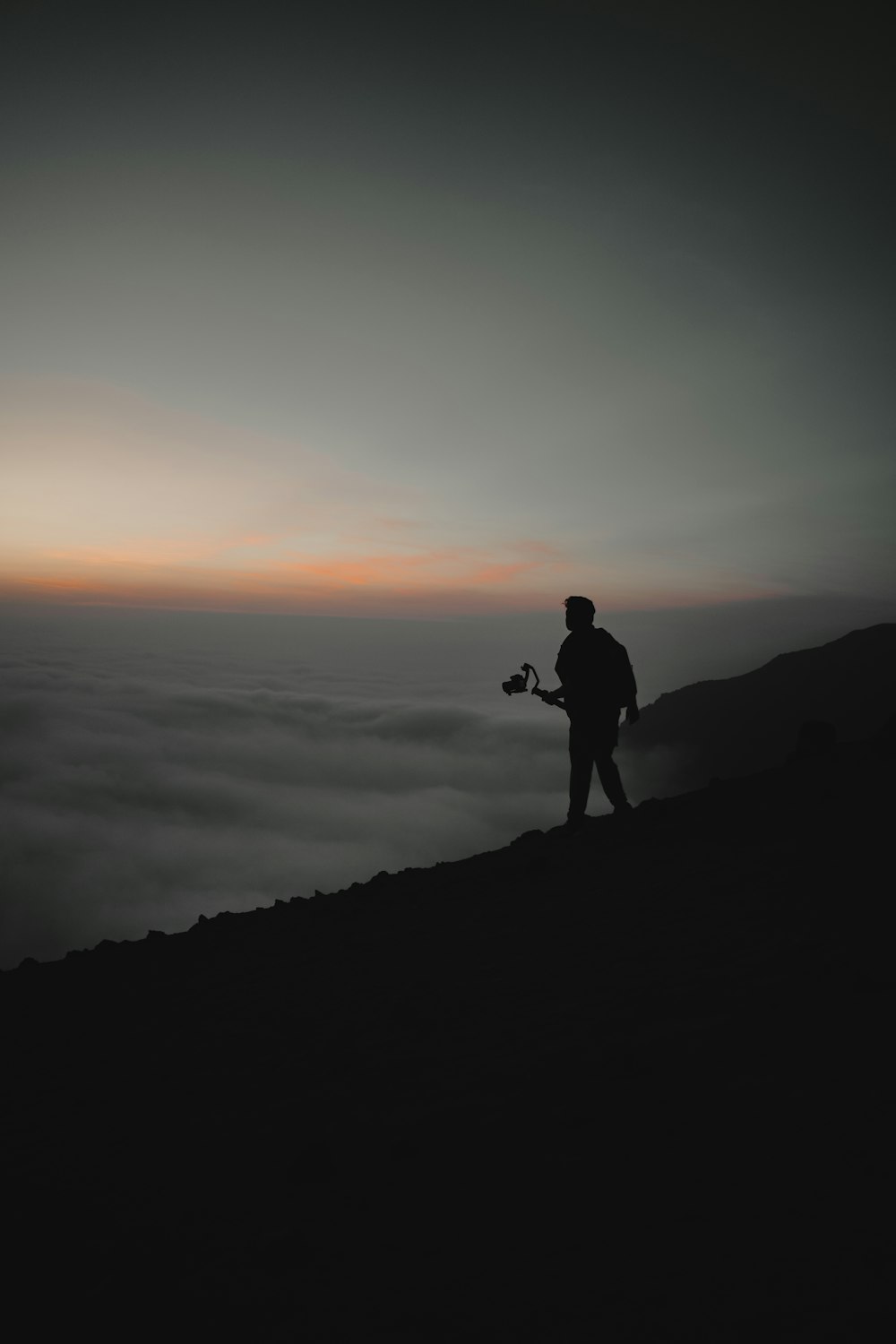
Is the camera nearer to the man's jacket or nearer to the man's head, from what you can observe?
the man's jacket

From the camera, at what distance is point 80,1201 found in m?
2.69

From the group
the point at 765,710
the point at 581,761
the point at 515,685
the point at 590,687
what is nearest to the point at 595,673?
the point at 590,687

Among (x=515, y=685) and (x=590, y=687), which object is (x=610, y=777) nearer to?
(x=590, y=687)

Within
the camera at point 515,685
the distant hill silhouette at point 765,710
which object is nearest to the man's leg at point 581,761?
the camera at point 515,685

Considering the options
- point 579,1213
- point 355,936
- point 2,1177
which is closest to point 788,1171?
point 579,1213

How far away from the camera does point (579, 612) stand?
7410 mm

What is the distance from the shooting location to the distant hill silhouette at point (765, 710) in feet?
274

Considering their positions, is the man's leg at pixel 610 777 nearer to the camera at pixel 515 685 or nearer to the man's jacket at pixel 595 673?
the man's jacket at pixel 595 673

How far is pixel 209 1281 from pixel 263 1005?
98.4 inches

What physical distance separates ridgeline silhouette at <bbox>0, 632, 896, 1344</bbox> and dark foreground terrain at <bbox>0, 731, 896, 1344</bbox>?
0.01 m

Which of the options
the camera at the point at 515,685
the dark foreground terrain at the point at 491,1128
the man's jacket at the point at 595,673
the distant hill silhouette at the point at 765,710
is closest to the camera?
the dark foreground terrain at the point at 491,1128

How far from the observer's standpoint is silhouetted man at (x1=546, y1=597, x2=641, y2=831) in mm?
7352

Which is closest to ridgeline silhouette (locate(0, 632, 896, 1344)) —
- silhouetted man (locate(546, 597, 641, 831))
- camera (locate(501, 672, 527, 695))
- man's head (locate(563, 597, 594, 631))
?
silhouetted man (locate(546, 597, 641, 831))

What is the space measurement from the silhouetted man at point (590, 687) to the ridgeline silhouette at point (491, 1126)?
220cm
